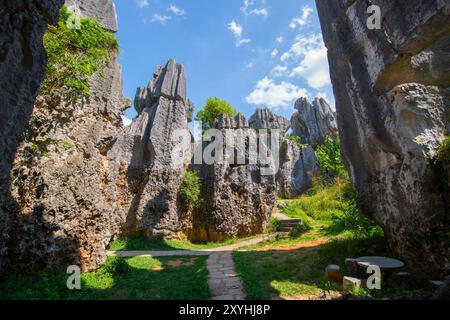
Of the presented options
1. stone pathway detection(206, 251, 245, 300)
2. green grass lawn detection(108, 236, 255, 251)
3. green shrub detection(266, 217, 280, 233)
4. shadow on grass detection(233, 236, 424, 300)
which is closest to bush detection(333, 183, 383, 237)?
shadow on grass detection(233, 236, 424, 300)

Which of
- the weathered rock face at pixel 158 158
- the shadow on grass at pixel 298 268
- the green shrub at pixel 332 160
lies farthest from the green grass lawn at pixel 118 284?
the green shrub at pixel 332 160

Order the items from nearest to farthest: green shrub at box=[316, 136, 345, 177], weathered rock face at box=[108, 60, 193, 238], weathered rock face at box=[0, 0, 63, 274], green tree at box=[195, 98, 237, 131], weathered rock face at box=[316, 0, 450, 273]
A: weathered rock face at box=[0, 0, 63, 274] < weathered rock face at box=[316, 0, 450, 273] < weathered rock face at box=[108, 60, 193, 238] < green shrub at box=[316, 136, 345, 177] < green tree at box=[195, 98, 237, 131]

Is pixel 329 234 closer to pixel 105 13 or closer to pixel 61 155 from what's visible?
pixel 61 155

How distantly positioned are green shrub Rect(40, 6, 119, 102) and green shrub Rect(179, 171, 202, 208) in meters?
10.4

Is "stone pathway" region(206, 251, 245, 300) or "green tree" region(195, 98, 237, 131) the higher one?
"green tree" region(195, 98, 237, 131)

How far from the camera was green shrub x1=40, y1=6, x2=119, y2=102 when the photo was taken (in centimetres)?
700

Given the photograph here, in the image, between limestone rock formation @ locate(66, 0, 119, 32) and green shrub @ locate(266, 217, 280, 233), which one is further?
green shrub @ locate(266, 217, 280, 233)

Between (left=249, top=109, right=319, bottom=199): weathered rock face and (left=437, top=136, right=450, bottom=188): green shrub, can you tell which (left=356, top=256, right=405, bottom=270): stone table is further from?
(left=249, top=109, right=319, bottom=199): weathered rock face

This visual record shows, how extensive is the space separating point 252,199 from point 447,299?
14.8 m

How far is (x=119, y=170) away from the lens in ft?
55.5

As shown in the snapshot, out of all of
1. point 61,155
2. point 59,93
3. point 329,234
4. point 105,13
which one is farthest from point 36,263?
point 329,234

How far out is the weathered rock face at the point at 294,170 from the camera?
32344 mm

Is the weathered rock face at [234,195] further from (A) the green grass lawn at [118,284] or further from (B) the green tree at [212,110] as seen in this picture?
(B) the green tree at [212,110]

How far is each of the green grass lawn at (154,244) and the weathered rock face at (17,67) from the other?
11.2 meters
